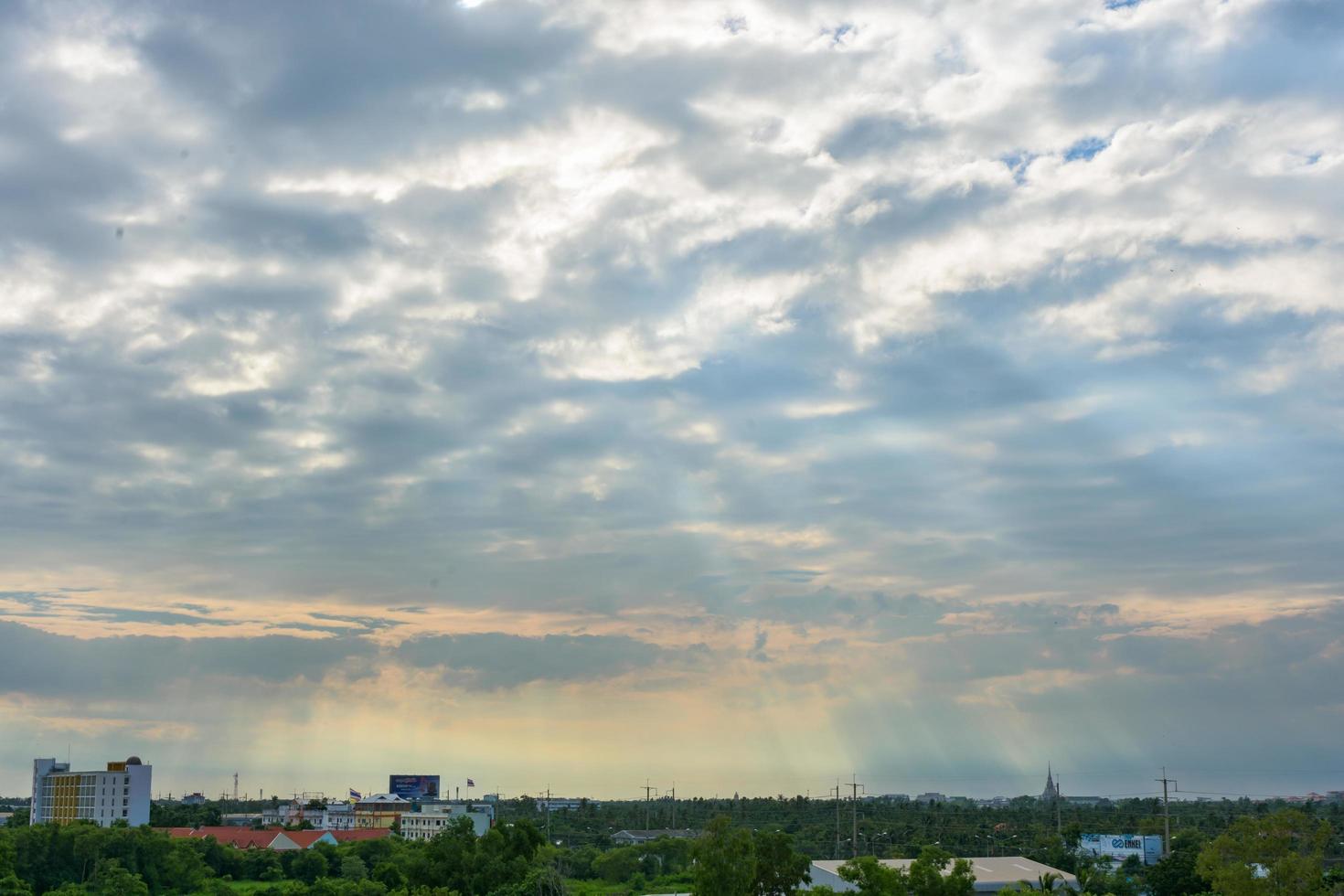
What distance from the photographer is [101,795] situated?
179500 millimetres

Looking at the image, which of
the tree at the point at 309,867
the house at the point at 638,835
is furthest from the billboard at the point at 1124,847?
the tree at the point at 309,867

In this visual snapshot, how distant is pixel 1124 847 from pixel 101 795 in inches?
5731

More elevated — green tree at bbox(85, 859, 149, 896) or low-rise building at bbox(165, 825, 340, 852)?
green tree at bbox(85, 859, 149, 896)

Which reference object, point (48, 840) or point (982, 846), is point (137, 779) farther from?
point (982, 846)

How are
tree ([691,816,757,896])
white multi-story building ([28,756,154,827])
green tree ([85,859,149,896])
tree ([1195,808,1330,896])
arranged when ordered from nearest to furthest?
tree ([1195,808,1330,896]) → tree ([691,816,757,896]) → green tree ([85,859,149,896]) → white multi-story building ([28,756,154,827])

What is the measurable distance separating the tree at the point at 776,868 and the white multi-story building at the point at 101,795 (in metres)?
151

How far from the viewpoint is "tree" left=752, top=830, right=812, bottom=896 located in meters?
56.1

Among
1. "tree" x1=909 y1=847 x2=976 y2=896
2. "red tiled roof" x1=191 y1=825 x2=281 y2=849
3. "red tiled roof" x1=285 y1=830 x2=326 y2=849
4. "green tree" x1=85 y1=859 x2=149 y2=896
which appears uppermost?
"tree" x1=909 y1=847 x2=976 y2=896

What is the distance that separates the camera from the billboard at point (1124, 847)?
10738cm

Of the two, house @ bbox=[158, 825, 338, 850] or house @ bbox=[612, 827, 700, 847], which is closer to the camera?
house @ bbox=[158, 825, 338, 850]

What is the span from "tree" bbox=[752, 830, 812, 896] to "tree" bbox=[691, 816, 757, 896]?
179 inches

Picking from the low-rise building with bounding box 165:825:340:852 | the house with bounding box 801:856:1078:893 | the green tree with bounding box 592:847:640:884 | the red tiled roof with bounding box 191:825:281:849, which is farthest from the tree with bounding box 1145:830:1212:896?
the red tiled roof with bounding box 191:825:281:849

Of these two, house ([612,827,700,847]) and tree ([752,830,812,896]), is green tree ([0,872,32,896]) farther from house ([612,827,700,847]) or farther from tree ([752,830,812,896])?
house ([612,827,700,847])

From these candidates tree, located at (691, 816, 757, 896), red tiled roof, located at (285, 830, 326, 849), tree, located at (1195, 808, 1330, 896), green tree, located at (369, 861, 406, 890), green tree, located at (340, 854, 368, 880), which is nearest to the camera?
tree, located at (1195, 808, 1330, 896)
